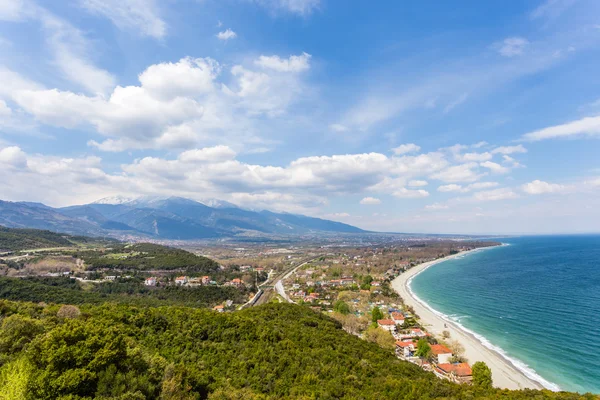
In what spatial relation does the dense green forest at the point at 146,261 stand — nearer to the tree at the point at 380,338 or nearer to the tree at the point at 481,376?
the tree at the point at 380,338

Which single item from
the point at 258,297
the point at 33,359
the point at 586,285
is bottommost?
the point at 258,297

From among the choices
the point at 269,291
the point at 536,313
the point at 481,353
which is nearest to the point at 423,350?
the point at 481,353

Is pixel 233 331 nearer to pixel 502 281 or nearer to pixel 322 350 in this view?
pixel 322 350

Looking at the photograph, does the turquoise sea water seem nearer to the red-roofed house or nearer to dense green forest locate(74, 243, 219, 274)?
the red-roofed house

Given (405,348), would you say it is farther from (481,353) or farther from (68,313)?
(68,313)

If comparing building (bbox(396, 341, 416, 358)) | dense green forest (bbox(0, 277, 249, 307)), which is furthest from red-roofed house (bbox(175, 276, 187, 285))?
building (bbox(396, 341, 416, 358))

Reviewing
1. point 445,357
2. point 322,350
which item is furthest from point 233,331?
point 445,357

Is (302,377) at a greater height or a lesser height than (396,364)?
greater

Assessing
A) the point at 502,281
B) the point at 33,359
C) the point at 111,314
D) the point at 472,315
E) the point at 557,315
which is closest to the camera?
the point at 33,359
